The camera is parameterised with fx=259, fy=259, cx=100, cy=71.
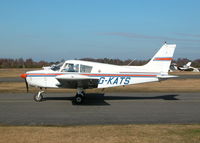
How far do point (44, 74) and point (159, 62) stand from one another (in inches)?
250

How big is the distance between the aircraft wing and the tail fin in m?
3.38

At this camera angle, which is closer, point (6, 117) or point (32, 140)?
point (32, 140)

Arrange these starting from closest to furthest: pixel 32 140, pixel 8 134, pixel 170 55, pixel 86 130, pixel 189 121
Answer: pixel 32 140, pixel 8 134, pixel 86 130, pixel 189 121, pixel 170 55

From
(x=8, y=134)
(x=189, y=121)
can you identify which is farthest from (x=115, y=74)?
(x=8, y=134)

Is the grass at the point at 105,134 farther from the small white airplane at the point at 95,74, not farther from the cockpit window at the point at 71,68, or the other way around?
the cockpit window at the point at 71,68

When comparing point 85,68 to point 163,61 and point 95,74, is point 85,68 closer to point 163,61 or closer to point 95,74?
point 95,74

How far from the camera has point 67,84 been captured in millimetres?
13469

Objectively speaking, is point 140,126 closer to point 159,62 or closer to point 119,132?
point 119,132

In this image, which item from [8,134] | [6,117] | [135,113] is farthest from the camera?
[135,113]

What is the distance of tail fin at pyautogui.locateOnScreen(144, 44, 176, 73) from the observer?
14422mm

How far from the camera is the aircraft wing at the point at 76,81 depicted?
12.4m

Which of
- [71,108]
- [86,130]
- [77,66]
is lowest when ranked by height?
[71,108]

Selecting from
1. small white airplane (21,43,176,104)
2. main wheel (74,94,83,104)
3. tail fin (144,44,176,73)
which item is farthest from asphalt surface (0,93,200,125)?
tail fin (144,44,176,73)

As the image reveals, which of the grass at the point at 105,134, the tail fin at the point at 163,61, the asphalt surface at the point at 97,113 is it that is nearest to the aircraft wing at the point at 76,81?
the asphalt surface at the point at 97,113
